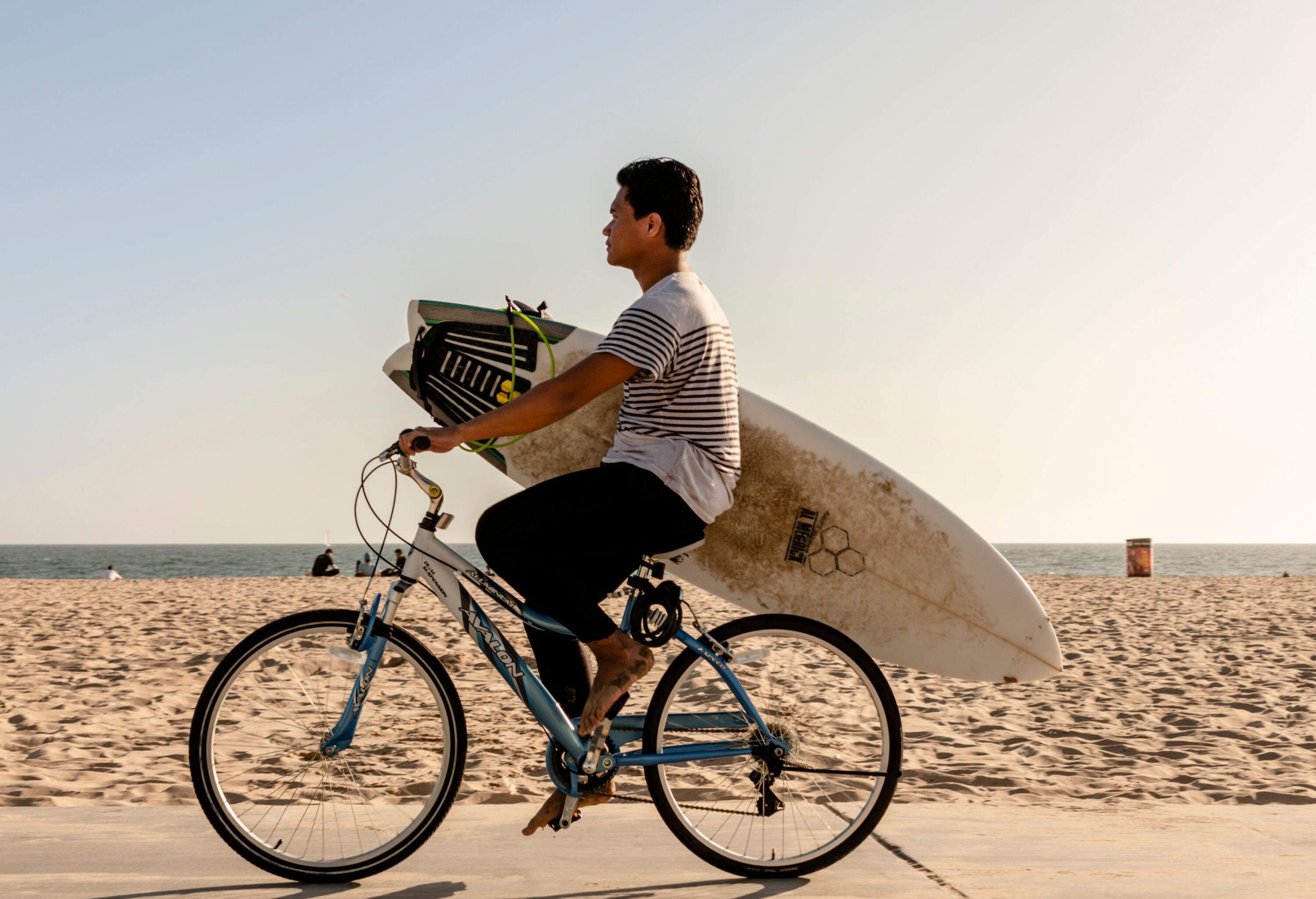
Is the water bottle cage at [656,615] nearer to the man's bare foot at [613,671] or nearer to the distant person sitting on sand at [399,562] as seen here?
the man's bare foot at [613,671]

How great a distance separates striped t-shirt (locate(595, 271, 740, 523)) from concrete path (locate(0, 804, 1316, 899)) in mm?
945

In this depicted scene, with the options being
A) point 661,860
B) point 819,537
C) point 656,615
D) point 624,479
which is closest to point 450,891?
point 661,860

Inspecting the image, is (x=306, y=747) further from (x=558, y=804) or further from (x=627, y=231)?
(x=627, y=231)

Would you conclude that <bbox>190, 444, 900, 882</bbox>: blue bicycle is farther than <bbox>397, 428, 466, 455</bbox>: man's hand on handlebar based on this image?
Yes

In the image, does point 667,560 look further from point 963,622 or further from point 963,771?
point 963,771

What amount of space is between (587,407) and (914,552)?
134cm

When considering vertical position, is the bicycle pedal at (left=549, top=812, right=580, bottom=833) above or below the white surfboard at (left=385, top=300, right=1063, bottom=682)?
below

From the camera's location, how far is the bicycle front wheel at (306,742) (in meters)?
2.39

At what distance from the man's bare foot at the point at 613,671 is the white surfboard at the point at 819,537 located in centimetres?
130

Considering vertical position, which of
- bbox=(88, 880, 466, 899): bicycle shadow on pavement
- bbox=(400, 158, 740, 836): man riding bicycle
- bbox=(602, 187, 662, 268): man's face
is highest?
bbox=(602, 187, 662, 268): man's face

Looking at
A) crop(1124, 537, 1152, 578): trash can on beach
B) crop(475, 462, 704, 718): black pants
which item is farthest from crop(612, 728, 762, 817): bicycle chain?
crop(1124, 537, 1152, 578): trash can on beach

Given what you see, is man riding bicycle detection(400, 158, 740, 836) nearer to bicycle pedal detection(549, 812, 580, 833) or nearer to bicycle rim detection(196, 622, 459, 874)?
bicycle pedal detection(549, 812, 580, 833)

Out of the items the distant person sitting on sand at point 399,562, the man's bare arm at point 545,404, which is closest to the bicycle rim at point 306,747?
the distant person sitting on sand at point 399,562

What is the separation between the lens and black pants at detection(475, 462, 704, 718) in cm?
237
